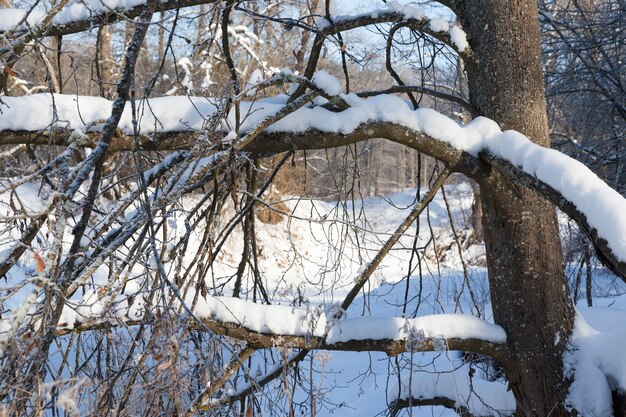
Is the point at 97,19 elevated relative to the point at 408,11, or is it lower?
lower

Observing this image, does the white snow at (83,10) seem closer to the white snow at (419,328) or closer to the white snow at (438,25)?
the white snow at (438,25)

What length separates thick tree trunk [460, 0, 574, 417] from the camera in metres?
3.05

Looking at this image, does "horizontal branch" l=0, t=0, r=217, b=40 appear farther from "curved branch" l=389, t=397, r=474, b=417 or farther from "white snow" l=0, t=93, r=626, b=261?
"curved branch" l=389, t=397, r=474, b=417

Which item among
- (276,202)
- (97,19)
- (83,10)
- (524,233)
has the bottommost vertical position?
(276,202)

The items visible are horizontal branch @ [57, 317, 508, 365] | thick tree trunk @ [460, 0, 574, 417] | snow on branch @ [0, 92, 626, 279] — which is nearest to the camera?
snow on branch @ [0, 92, 626, 279]

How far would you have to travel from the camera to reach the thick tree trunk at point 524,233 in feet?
10.0

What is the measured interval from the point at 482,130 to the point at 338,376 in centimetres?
449

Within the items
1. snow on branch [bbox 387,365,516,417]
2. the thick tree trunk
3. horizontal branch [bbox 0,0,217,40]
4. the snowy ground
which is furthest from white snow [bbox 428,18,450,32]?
snow on branch [bbox 387,365,516,417]

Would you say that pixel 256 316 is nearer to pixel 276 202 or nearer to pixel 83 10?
pixel 276 202

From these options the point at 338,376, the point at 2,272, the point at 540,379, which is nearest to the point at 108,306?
the point at 2,272

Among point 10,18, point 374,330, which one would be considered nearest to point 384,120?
point 374,330

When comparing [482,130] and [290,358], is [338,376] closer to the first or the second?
[290,358]

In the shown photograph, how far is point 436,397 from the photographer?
12.1 feet

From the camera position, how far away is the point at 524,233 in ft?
10.1
